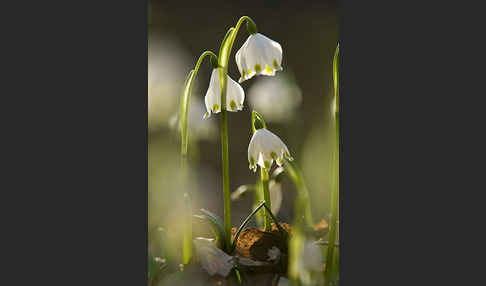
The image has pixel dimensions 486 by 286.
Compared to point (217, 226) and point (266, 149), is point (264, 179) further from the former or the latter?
point (217, 226)

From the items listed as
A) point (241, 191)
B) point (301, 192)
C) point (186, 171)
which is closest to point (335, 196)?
point (301, 192)

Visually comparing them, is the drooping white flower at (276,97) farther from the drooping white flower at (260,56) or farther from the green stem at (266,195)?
the green stem at (266,195)

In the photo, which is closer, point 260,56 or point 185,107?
point 260,56

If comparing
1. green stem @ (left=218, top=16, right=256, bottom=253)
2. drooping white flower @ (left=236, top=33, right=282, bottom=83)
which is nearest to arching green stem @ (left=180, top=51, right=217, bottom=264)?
green stem @ (left=218, top=16, right=256, bottom=253)

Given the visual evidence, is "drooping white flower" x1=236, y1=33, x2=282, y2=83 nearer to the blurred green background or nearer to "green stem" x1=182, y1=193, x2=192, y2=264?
the blurred green background

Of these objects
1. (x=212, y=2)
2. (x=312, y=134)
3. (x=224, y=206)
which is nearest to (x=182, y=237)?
(x=224, y=206)

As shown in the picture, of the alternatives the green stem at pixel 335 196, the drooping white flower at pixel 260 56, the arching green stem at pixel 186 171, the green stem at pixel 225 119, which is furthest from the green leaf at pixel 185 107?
the green stem at pixel 335 196

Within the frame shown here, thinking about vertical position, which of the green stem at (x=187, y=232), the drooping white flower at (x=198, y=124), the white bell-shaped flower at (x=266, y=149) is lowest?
the green stem at (x=187, y=232)
